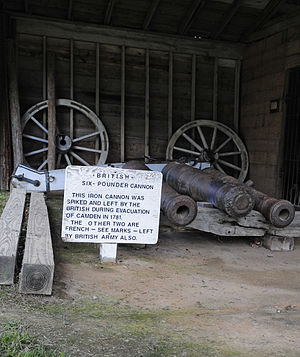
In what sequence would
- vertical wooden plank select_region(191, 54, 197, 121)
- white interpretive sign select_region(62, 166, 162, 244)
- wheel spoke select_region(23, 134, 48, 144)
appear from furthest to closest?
vertical wooden plank select_region(191, 54, 197, 121)
wheel spoke select_region(23, 134, 48, 144)
white interpretive sign select_region(62, 166, 162, 244)

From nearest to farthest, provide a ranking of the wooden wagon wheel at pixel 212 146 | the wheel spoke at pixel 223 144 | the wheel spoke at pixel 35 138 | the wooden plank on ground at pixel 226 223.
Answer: the wooden plank on ground at pixel 226 223 < the wheel spoke at pixel 35 138 < the wooden wagon wheel at pixel 212 146 < the wheel spoke at pixel 223 144

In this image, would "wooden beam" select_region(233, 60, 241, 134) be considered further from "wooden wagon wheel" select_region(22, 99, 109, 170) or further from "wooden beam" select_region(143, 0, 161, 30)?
"wooden wagon wheel" select_region(22, 99, 109, 170)

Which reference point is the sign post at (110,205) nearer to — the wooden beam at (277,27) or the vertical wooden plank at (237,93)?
the wooden beam at (277,27)

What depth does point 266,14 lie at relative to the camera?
845 cm

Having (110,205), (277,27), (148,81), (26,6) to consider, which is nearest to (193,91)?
(148,81)

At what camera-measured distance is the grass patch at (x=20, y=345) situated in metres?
1.84

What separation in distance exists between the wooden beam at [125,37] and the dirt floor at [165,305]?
521 centimetres

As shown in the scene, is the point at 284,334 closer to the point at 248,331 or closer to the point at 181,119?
the point at 248,331

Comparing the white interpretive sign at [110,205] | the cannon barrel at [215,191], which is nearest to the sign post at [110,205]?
the white interpretive sign at [110,205]

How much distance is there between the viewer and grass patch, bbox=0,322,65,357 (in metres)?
1.84

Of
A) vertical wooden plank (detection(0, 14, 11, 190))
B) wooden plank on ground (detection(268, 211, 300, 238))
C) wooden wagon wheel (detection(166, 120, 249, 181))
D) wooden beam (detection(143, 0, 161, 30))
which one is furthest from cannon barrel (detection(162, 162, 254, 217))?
wooden beam (detection(143, 0, 161, 30))

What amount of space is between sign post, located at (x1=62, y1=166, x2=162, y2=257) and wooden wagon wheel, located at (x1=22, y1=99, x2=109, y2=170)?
15.3ft

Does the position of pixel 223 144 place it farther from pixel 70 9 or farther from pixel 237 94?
pixel 70 9

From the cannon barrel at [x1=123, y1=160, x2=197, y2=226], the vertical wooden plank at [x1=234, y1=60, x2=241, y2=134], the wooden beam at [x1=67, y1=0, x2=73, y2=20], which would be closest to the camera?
the cannon barrel at [x1=123, y1=160, x2=197, y2=226]
